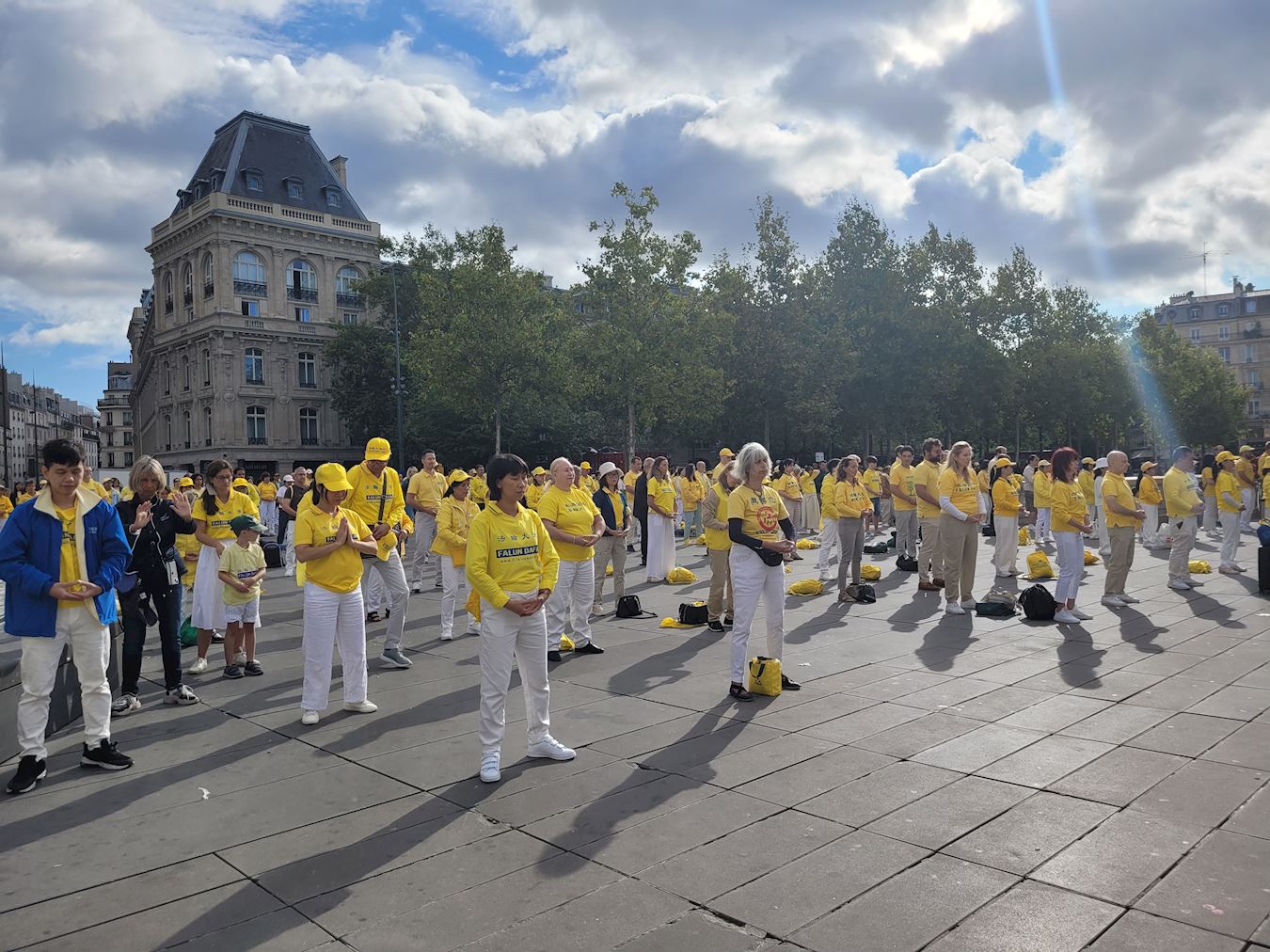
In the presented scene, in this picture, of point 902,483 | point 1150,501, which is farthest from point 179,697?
point 1150,501

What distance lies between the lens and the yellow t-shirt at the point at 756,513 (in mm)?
7203

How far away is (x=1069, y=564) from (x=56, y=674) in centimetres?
967

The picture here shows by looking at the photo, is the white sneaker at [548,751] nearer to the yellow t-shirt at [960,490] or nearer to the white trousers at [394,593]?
the white trousers at [394,593]

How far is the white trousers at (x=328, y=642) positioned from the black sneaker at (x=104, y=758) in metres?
1.22

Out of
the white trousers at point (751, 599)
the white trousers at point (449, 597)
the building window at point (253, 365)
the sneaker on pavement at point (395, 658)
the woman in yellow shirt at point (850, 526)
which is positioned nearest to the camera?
the white trousers at point (751, 599)

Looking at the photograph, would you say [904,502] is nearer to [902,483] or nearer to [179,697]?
[902,483]

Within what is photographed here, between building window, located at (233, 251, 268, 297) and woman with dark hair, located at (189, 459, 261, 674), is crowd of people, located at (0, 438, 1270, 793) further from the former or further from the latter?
building window, located at (233, 251, 268, 297)

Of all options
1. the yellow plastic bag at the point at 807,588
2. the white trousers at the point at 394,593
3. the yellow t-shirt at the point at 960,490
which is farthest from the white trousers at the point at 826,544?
the white trousers at the point at 394,593

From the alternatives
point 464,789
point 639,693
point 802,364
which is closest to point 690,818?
point 464,789

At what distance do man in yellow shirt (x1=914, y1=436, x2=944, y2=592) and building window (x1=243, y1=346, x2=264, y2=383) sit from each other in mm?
53719

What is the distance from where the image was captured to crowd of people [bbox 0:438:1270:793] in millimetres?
5531

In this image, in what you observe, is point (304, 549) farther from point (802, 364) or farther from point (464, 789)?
point (802, 364)

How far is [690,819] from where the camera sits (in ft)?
15.1

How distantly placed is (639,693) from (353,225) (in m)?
60.9
